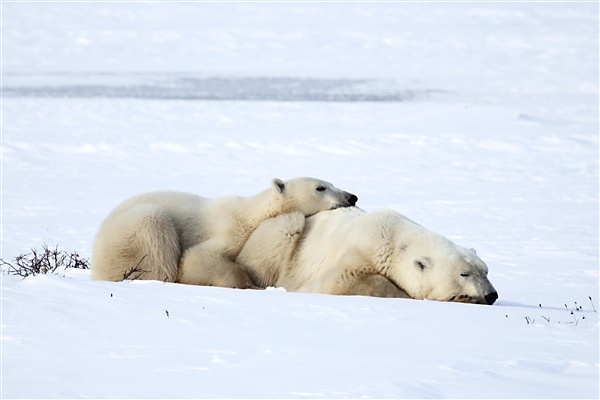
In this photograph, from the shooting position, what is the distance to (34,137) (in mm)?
12023

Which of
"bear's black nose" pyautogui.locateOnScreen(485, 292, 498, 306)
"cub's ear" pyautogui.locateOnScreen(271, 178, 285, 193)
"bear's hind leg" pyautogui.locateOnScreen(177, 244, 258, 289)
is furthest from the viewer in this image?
"cub's ear" pyautogui.locateOnScreen(271, 178, 285, 193)

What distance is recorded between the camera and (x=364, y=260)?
471cm

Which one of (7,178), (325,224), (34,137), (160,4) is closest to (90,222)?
(7,178)

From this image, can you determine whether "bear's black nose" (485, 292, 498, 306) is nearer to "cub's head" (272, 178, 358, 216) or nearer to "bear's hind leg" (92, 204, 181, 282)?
"cub's head" (272, 178, 358, 216)

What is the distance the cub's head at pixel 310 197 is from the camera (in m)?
5.36

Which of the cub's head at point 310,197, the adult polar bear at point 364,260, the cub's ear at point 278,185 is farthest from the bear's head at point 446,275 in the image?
the cub's ear at point 278,185

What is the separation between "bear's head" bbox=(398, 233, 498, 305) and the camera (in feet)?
14.8

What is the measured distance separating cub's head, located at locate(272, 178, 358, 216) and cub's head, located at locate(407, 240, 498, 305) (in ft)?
2.72

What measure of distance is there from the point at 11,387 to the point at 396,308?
1882 mm

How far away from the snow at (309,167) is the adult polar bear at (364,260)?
0.37m

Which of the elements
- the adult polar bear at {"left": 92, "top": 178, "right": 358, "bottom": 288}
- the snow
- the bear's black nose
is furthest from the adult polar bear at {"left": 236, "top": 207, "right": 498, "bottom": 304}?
the snow

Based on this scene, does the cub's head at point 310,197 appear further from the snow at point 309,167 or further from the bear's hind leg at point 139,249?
the snow at point 309,167

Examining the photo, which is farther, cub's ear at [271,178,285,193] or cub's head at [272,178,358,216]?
cub's head at [272,178,358,216]

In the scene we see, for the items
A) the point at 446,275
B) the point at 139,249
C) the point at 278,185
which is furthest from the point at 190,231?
the point at 446,275
